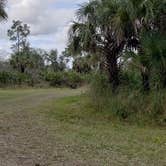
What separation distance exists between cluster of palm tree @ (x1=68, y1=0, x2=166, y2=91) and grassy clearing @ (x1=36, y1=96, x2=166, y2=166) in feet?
7.39

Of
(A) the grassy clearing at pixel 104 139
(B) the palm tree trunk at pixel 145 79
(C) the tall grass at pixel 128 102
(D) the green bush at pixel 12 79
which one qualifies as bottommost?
(A) the grassy clearing at pixel 104 139

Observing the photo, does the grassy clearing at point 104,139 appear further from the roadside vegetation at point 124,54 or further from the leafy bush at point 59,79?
the leafy bush at point 59,79

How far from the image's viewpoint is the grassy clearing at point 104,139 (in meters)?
9.09

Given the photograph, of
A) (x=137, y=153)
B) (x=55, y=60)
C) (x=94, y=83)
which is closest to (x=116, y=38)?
(x=94, y=83)

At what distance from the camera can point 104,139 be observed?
462 inches

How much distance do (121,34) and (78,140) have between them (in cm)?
713

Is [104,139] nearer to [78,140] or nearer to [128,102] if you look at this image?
[78,140]

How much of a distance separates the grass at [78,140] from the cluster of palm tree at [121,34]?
7.57ft

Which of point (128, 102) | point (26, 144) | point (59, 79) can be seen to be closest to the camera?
point (26, 144)

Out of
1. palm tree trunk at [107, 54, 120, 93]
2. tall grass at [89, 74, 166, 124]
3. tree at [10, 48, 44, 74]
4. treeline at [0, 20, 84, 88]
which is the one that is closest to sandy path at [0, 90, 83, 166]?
tall grass at [89, 74, 166, 124]

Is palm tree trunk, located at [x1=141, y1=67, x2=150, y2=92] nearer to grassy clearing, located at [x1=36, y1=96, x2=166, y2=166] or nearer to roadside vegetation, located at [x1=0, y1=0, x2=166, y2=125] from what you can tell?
roadside vegetation, located at [x1=0, y1=0, x2=166, y2=125]

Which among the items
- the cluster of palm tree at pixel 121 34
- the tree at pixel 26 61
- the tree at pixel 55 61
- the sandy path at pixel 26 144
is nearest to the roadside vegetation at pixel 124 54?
the cluster of palm tree at pixel 121 34

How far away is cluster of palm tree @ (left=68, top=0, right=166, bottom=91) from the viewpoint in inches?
635

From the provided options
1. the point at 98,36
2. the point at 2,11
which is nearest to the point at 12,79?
the point at 2,11
